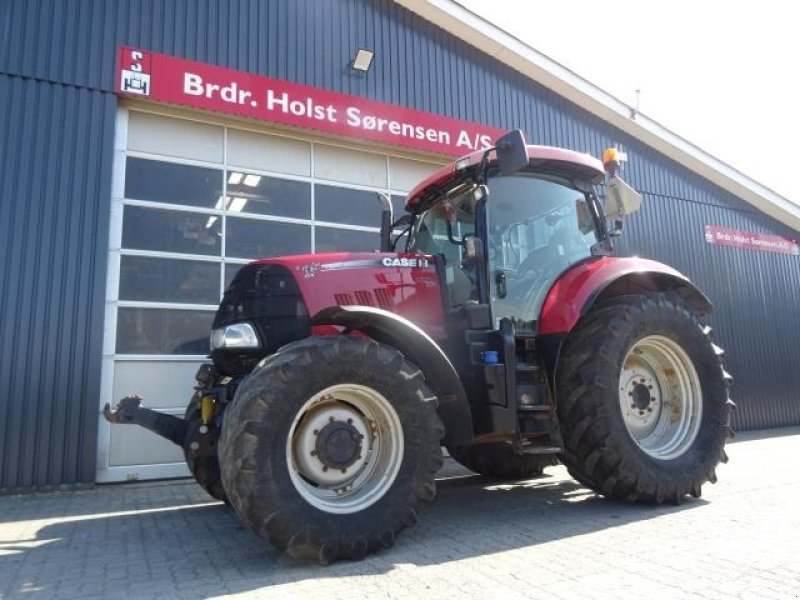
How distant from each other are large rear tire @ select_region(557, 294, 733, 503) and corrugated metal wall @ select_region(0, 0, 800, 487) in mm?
5252

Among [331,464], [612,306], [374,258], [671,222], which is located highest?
[671,222]

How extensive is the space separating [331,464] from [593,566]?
1599 mm

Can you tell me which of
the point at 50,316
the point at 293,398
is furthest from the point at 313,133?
the point at 293,398

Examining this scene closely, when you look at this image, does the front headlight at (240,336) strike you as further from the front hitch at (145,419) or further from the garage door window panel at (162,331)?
the garage door window panel at (162,331)

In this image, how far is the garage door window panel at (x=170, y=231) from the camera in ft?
24.3

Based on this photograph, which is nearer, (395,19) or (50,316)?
(50,316)

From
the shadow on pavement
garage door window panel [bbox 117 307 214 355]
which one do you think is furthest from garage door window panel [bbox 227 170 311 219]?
the shadow on pavement

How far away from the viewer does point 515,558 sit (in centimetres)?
349

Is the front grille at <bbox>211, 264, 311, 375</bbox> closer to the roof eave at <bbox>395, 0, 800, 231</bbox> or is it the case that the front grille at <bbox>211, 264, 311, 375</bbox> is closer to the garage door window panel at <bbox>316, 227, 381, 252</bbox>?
the garage door window panel at <bbox>316, 227, 381, 252</bbox>

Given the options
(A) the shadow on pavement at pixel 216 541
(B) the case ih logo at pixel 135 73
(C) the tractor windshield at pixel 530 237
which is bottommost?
(A) the shadow on pavement at pixel 216 541

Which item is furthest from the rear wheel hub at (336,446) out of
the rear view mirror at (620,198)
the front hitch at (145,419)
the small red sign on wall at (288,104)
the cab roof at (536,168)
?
the small red sign on wall at (288,104)

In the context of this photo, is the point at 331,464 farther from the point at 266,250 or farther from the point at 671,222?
the point at 671,222

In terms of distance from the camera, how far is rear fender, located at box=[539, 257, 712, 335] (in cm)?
460

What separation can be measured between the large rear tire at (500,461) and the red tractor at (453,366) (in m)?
0.23
